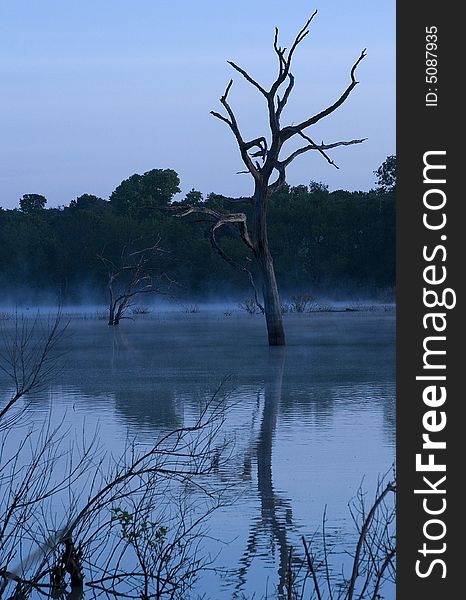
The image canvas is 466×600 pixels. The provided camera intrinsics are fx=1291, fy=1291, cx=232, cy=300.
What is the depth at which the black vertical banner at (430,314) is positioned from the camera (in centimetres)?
547

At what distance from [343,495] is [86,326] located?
31.9 m

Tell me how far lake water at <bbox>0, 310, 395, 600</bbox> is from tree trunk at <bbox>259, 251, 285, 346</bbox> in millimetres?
356

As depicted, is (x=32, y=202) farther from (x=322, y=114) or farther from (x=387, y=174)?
(x=322, y=114)

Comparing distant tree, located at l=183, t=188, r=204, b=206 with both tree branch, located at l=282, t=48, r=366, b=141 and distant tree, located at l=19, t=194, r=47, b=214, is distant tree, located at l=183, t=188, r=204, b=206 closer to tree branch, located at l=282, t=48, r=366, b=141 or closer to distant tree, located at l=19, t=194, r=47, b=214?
distant tree, located at l=19, t=194, r=47, b=214

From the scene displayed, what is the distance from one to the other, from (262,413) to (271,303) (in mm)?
12770

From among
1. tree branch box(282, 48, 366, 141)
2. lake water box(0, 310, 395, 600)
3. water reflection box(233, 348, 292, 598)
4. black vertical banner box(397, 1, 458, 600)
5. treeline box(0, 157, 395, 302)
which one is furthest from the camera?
treeline box(0, 157, 395, 302)

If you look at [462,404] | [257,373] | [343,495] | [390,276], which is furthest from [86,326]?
[462,404]

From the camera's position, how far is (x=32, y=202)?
101188 millimetres

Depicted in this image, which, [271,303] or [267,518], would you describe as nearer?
[267,518]

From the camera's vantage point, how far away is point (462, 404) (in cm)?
593

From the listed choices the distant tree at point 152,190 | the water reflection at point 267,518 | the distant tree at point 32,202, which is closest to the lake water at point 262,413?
the water reflection at point 267,518

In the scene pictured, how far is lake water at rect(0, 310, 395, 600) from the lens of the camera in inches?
317

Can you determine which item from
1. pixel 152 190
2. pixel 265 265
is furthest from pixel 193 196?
pixel 265 265

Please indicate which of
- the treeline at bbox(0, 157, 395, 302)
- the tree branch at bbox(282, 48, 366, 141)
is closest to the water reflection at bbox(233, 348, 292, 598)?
the tree branch at bbox(282, 48, 366, 141)
